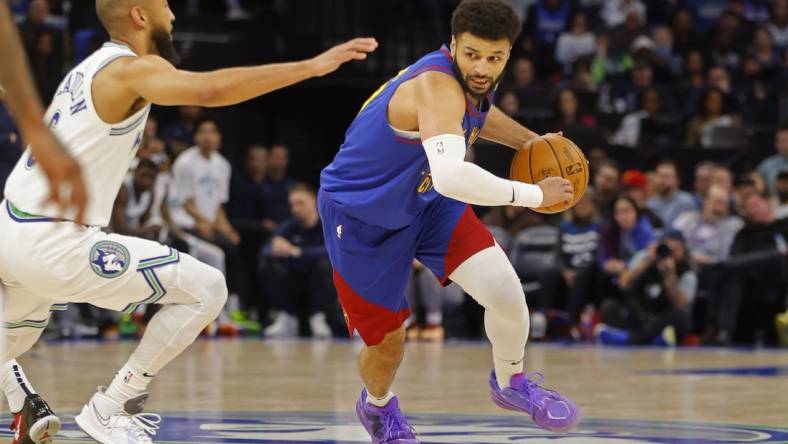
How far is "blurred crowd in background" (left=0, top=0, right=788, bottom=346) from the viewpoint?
12422 millimetres

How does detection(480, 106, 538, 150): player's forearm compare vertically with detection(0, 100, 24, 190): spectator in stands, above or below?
above

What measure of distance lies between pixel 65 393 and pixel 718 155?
9316mm

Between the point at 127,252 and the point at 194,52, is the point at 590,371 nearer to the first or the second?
the point at 127,252

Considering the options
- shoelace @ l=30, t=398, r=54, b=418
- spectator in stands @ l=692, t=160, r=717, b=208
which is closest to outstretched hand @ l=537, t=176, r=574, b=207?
shoelace @ l=30, t=398, r=54, b=418

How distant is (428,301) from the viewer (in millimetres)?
12930

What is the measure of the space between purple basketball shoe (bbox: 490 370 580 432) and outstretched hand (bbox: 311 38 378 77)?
149 centimetres

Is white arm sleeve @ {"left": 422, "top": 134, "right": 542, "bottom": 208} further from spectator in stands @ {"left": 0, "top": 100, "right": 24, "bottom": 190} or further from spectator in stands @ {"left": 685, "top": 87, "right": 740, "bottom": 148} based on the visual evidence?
spectator in stands @ {"left": 685, "top": 87, "right": 740, "bottom": 148}

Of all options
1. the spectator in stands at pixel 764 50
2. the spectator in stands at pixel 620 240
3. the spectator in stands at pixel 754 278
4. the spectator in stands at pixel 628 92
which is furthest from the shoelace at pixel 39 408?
the spectator in stands at pixel 764 50

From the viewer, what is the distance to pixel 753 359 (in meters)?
10.4

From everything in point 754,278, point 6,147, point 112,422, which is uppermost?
point 6,147

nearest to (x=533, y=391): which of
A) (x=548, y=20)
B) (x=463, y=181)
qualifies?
(x=463, y=181)

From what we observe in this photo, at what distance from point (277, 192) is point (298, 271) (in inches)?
56.2

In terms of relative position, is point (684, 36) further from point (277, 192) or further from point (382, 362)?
point (382, 362)

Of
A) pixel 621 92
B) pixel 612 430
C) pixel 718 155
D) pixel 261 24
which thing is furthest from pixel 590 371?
pixel 261 24
